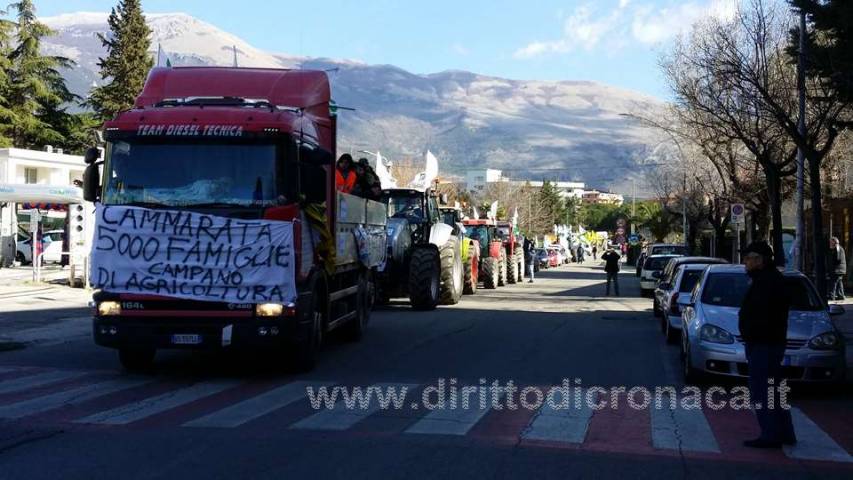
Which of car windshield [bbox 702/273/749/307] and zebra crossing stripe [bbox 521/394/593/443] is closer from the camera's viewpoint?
zebra crossing stripe [bbox 521/394/593/443]

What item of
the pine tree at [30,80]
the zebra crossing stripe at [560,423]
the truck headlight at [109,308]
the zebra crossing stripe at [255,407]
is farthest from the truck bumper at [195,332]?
the pine tree at [30,80]

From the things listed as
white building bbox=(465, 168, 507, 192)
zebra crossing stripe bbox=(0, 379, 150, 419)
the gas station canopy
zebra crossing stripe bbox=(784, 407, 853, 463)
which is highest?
white building bbox=(465, 168, 507, 192)

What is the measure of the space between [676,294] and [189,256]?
9697mm

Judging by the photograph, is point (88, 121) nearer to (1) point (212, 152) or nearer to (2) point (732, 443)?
(1) point (212, 152)

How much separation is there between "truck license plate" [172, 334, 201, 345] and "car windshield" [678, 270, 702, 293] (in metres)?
9.92

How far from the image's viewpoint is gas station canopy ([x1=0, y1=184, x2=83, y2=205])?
33156mm

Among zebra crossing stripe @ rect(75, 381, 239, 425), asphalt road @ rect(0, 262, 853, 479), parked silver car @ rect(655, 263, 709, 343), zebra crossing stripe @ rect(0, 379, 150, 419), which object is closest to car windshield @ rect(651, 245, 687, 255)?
parked silver car @ rect(655, 263, 709, 343)

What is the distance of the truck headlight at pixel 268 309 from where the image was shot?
11.4m

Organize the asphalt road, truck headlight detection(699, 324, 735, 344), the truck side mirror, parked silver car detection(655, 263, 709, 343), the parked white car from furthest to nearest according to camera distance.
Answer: the parked white car < parked silver car detection(655, 263, 709, 343) < the truck side mirror < truck headlight detection(699, 324, 735, 344) < the asphalt road

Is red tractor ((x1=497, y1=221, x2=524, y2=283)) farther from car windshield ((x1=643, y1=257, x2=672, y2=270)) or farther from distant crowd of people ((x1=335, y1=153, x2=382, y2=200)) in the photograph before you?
distant crowd of people ((x1=335, y1=153, x2=382, y2=200))

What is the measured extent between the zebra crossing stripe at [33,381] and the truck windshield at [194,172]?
7.98 ft

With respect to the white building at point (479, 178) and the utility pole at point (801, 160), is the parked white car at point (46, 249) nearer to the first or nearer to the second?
the utility pole at point (801, 160)

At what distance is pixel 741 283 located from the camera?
13148 millimetres

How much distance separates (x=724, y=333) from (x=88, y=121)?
62368 mm
